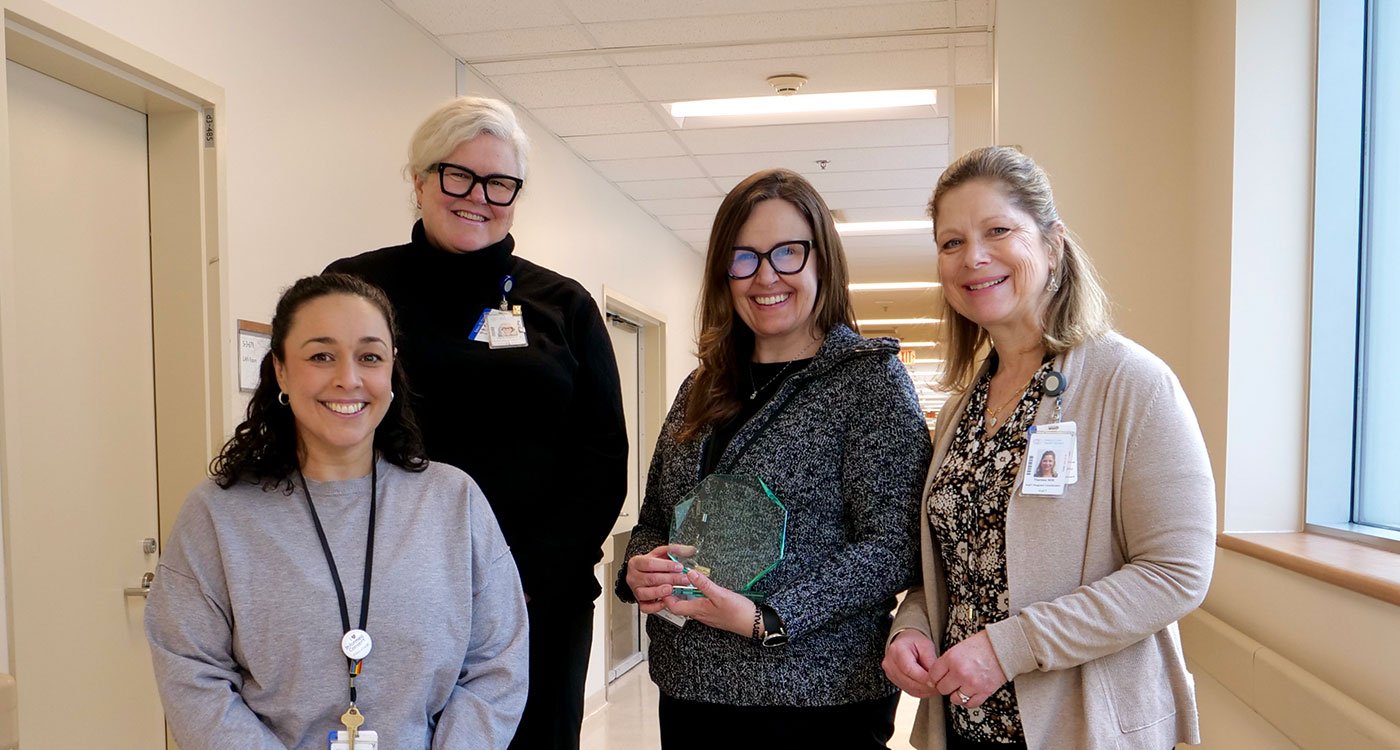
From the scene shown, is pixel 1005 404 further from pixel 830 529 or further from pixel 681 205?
pixel 681 205

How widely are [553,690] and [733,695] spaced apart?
45 centimetres

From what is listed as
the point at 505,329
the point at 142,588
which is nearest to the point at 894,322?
the point at 142,588

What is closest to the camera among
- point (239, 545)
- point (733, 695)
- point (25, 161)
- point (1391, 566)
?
point (239, 545)

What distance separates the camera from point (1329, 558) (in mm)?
2016

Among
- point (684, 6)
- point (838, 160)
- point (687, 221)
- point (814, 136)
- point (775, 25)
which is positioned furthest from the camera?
point (687, 221)

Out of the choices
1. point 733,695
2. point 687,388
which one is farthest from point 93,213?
point 733,695

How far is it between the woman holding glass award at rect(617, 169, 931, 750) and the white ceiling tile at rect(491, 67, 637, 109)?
317cm

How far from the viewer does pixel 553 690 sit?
1.91 meters

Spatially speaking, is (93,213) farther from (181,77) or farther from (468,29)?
(468,29)

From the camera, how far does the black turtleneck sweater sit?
188 cm

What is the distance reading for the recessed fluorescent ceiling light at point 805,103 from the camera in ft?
16.9

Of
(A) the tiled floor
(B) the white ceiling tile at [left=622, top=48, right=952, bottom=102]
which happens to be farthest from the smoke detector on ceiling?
(A) the tiled floor

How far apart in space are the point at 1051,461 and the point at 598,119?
431 cm

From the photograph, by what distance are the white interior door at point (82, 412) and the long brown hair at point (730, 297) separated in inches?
62.0
